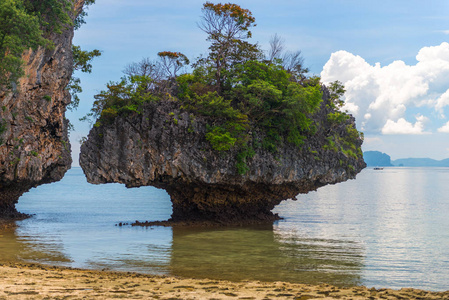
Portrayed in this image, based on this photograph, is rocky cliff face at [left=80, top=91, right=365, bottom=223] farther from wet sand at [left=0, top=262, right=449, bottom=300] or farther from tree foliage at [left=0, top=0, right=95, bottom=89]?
wet sand at [left=0, top=262, right=449, bottom=300]

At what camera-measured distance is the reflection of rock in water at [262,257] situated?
50.5ft

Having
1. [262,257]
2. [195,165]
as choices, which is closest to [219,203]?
[195,165]

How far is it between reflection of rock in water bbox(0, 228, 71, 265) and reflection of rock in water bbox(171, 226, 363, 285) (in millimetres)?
4595

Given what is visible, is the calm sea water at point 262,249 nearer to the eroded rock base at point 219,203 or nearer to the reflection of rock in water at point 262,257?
the reflection of rock in water at point 262,257

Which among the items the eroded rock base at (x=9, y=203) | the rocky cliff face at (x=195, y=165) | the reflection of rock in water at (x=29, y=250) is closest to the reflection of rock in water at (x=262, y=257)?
the rocky cliff face at (x=195, y=165)

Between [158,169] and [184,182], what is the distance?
6.30 feet

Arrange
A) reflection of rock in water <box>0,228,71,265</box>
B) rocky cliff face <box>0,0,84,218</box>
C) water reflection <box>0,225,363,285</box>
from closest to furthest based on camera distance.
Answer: water reflection <box>0,225,363,285</box>
reflection of rock in water <box>0,228,71,265</box>
rocky cliff face <box>0,0,84,218</box>

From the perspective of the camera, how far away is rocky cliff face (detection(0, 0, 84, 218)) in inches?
1023

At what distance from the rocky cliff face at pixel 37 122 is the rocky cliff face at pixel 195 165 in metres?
2.73

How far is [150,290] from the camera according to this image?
420 inches

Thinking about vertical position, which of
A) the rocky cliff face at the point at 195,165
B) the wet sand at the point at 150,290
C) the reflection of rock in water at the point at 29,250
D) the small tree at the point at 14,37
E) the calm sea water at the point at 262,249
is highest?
the small tree at the point at 14,37

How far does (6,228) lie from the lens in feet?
88.1

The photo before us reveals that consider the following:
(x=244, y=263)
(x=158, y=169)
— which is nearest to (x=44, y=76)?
(x=158, y=169)

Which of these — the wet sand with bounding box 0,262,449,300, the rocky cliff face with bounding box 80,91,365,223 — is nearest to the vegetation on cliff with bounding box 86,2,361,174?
the rocky cliff face with bounding box 80,91,365,223
